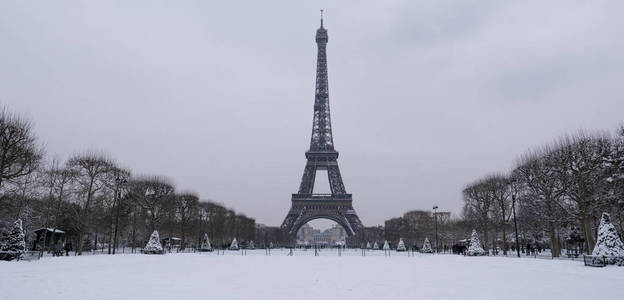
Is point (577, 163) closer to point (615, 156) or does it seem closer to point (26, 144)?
point (615, 156)

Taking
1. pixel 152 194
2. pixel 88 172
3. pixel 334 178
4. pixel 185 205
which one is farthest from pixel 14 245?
pixel 334 178

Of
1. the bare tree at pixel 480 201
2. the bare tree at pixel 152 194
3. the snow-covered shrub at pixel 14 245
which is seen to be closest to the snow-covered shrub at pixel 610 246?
the bare tree at pixel 480 201

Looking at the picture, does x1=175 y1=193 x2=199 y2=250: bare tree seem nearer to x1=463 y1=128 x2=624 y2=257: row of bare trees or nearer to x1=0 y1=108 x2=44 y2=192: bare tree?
x1=0 y1=108 x2=44 y2=192: bare tree

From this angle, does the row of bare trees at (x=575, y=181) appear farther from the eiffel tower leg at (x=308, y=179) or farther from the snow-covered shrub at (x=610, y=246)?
the eiffel tower leg at (x=308, y=179)

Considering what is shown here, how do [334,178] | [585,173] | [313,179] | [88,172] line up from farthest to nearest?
1. [313,179]
2. [334,178]
3. [88,172]
4. [585,173]

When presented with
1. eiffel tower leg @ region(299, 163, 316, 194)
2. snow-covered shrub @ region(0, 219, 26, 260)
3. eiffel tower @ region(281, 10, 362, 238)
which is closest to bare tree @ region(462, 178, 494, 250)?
eiffel tower @ region(281, 10, 362, 238)

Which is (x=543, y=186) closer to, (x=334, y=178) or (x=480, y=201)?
(x=480, y=201)
